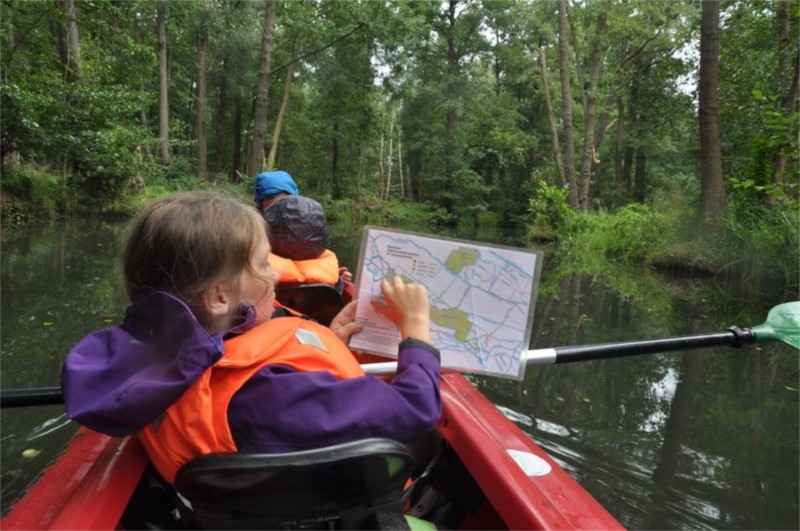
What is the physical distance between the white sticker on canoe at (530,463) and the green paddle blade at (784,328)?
1516 mm

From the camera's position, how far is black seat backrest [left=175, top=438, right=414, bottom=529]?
851 millimetres

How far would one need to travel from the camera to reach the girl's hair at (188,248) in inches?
38.8

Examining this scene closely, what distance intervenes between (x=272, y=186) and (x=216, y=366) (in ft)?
7.34

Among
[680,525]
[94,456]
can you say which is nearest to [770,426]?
[680,525]

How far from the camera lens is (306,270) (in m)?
2.43

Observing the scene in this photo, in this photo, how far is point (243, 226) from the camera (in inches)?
41.1

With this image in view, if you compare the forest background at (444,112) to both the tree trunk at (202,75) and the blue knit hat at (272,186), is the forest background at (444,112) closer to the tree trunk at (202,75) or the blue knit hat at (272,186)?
the tree trunk at (202,75)

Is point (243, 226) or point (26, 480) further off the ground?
point (243, 226)

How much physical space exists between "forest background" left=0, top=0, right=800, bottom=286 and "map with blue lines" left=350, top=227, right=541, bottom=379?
3799mm

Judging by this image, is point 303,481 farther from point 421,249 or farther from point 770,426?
point 770,426

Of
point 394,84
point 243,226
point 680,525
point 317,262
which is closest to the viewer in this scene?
point 243,226

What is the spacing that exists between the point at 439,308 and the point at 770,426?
9.06 ft

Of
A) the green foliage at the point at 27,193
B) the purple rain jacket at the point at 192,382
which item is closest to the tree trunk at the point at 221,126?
the green foliage at the point at 27,193

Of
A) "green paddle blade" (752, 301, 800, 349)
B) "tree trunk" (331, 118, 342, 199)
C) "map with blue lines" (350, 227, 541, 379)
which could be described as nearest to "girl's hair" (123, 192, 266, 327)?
"map with blue lines" (350, 227, 541, 379)
